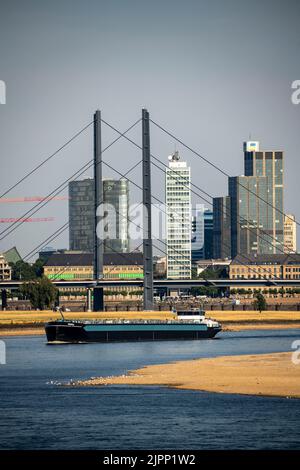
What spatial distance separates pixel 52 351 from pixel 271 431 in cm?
6204

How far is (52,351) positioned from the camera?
13275cm

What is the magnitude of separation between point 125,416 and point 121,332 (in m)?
72.6

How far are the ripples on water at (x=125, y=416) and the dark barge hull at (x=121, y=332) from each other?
35.7m

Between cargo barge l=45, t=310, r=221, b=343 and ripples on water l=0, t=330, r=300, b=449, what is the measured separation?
35.9 m

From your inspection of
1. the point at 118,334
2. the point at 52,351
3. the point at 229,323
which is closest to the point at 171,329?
the point at 118,334

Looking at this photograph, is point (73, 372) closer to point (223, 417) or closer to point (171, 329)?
point (223, 417)

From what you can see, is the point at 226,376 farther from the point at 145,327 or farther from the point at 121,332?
the point at 145,327

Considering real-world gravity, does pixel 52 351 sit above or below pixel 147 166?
below

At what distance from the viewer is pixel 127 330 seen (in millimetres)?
150375
